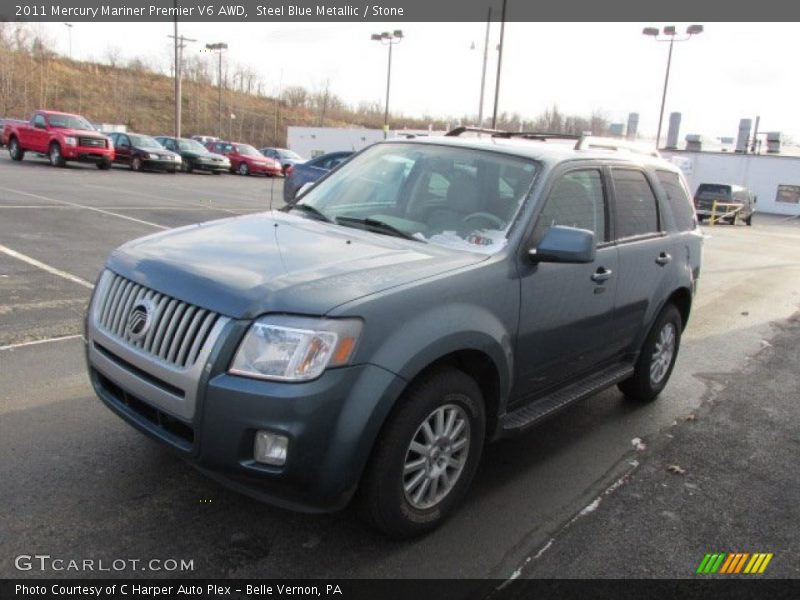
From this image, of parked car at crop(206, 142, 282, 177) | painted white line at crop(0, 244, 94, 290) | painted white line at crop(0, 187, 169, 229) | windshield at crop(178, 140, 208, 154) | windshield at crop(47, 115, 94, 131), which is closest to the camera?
painted white line at crop(0, 244, 94, 290)

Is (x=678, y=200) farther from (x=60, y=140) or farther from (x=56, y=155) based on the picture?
(x=56, y=155)

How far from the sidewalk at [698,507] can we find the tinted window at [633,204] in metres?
1.45

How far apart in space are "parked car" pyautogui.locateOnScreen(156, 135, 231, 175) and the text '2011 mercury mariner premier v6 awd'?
28.8 metres

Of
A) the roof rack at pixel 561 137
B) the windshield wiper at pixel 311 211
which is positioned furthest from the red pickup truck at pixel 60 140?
the windshield wiper at pixel 311 211

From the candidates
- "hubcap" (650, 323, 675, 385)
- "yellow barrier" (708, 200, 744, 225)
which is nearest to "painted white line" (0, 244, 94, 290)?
"hubcap" (650, 323, 675, 385)

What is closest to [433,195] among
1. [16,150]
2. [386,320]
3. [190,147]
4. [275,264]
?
[275,264]

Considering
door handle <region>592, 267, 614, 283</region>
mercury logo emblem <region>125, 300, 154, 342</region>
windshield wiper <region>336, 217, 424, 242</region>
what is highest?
windshield wiper <region>336, 217, 424, 242</region>

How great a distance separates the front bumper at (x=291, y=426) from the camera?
2.58 meters

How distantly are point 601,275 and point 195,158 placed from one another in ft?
98.9

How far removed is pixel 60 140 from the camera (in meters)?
24.2

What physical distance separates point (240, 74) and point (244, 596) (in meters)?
111

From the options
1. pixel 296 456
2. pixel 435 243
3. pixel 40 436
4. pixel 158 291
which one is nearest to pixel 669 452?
pixel 435 243

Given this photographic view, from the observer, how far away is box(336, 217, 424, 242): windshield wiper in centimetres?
369

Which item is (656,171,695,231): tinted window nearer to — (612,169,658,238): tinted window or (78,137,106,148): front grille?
(612,169,658,238): tinted window
